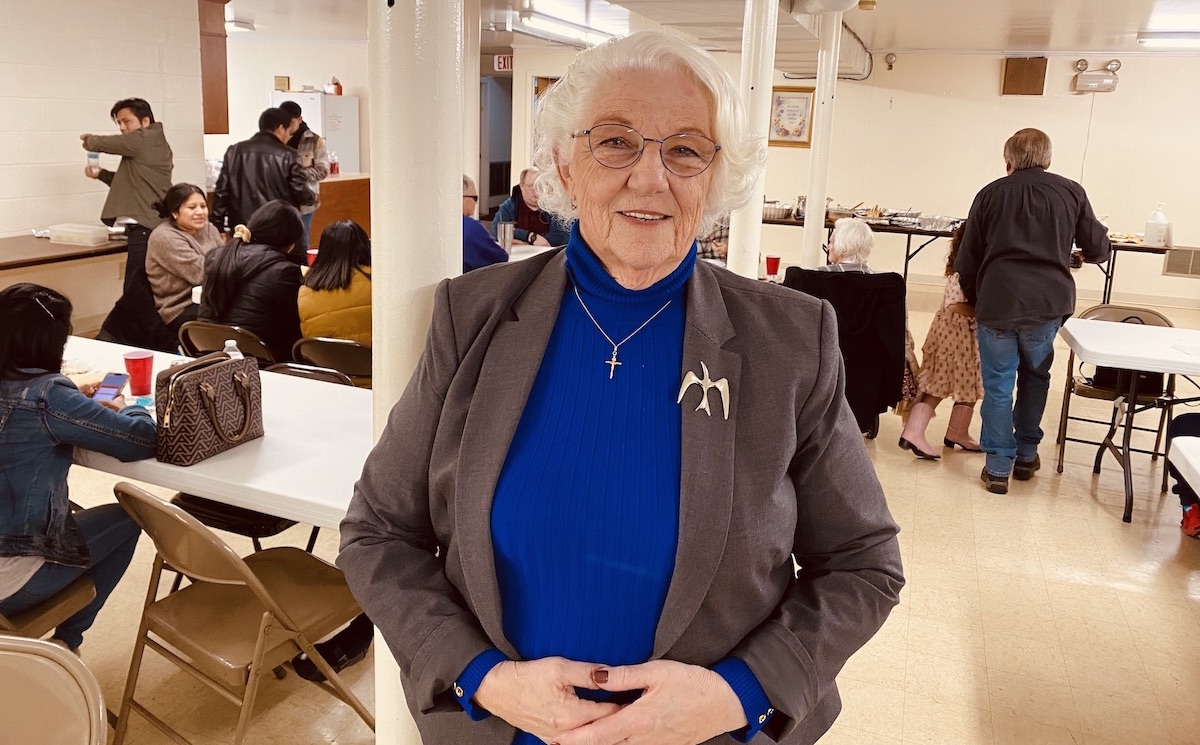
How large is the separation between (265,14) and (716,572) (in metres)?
11.0

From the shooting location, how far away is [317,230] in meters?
9.41

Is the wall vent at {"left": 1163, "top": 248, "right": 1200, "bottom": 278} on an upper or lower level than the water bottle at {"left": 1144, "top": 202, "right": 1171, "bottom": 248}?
lower

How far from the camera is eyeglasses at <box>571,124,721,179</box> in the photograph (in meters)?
Answer: 1.26

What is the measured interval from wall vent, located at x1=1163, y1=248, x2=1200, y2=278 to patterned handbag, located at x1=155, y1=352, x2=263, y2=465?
952 centimetres

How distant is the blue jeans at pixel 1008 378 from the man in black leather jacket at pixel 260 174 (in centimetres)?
517

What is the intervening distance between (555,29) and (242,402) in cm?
809

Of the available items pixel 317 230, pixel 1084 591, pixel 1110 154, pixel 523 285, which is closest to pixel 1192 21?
A: pixel 1110 154

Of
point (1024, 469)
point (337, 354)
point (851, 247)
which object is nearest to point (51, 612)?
point (337, 354)

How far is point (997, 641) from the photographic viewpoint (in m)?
3.26

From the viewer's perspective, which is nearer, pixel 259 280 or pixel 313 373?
pixel 313 373

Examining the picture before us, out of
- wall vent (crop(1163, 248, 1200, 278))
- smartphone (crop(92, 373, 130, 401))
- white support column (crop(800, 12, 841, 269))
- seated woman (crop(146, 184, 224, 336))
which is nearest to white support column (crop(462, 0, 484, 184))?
white support column (crop(800, 12, 841, 269))

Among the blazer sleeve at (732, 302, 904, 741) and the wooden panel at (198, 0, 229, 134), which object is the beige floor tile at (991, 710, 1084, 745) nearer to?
Answer: the blazer sleeve at (732, 302, 904, 741)

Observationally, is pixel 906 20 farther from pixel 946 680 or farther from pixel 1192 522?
pixel 946 680

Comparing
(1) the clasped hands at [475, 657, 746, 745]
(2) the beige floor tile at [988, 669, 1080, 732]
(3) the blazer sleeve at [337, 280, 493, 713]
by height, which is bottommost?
(2) the beige floor tile at [988, 669, 1080, 732]
